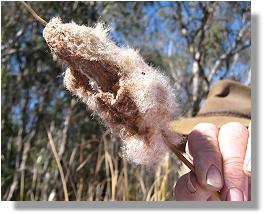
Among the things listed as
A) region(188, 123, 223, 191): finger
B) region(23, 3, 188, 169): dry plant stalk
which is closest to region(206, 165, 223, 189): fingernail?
region(188, 123, 223, 191): finger

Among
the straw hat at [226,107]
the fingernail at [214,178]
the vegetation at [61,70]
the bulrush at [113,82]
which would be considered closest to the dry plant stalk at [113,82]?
the bulrush at [113,82]

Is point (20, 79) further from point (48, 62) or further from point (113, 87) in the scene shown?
point (113, 87)

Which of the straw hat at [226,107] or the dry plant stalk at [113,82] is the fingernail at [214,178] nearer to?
the dry plant stalk at [113,82]

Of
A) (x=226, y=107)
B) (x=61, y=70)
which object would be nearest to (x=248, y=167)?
(x=226, y=107)

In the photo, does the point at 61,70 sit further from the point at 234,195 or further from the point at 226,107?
the point at 234,195

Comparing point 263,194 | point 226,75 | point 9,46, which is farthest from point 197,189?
point 226,75

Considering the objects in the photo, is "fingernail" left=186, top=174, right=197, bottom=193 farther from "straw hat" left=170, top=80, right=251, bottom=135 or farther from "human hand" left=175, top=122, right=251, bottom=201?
"straw hat" left=170, top=80, right=251, bottom=135
